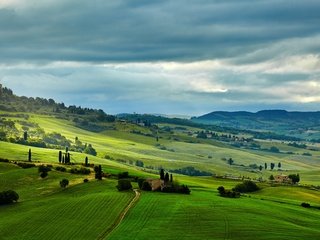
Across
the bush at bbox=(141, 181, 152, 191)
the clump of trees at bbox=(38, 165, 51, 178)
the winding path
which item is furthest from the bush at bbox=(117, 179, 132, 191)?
the clump of trees at bbox=(38, 165, 51, 178)

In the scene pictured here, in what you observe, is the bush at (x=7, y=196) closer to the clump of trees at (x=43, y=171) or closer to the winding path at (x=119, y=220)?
the clump of trees at (x=43, y=171)

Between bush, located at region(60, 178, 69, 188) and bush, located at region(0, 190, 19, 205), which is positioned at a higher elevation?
bush, located at region(60, 178, 69, 188)

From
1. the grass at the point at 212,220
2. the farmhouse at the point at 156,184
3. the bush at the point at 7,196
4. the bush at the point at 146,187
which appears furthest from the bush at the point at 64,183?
the grass at the point at 212,220

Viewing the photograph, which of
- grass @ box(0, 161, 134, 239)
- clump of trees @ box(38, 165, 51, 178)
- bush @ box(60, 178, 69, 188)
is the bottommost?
grass @ box(0, 161, 134, 239)

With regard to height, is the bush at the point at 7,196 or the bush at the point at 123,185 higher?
the bush at the point at 123,185

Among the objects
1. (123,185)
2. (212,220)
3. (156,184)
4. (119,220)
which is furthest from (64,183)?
(212,220)

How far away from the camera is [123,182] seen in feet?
548

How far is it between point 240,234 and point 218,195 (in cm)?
5433

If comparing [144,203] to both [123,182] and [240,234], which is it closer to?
[123,182]

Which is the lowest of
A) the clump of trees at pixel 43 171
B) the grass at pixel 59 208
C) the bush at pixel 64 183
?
the grass at pixel 59 208

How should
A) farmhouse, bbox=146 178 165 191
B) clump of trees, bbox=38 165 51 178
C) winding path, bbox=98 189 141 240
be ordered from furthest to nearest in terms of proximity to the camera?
clump of trees, bbox=38 165 51 178 → farmhouse, bbox=146 178 165 191 → winding path, bbox=98 189 141 240

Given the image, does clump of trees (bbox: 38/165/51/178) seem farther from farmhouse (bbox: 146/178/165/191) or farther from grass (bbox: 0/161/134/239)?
farmhouse (bbox: 146/178/165/191)

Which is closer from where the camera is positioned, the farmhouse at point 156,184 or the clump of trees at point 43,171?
the farmhouse at point 156,184

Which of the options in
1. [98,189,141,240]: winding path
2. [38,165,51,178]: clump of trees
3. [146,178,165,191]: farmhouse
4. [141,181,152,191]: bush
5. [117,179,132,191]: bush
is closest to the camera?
[98,189,141,240]: winding path
